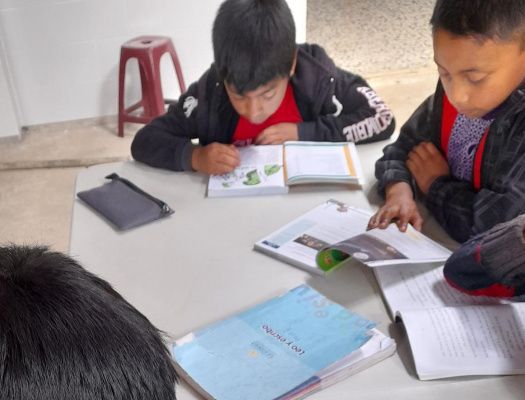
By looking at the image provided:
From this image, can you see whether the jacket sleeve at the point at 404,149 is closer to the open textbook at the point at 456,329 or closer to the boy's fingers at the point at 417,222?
the boy's fingers at the point at 417,222

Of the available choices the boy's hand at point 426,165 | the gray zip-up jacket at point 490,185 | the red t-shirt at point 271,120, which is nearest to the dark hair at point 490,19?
the gray zip-up jacket at point 490,185

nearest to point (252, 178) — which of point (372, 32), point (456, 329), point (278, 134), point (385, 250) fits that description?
point (278, 134)

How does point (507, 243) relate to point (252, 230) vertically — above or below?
above

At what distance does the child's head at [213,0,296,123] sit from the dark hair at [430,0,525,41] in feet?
1.72

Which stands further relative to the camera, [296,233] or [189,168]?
[189,168]

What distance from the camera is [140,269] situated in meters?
1.19

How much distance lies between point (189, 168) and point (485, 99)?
736 millimetres

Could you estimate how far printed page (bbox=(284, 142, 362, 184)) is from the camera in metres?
1.45

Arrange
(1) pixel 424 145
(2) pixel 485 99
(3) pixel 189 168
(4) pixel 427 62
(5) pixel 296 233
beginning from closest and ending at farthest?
(2) pixel 485 99 < (5) pixel 296 233 < (1) pixel 424 145 < (3) pixel 189 168 < (4) pixel 427 62

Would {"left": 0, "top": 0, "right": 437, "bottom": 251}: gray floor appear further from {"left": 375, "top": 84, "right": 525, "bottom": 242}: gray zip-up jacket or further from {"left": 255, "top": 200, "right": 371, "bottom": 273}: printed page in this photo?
{"left": 375, "top": 84, "right": 525, "bottom": 242}: gray zip-up jacket

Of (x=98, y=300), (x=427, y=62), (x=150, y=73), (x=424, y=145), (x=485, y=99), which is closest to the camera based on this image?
(x=98, y=300)

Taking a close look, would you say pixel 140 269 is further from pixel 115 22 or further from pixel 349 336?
pixel 115 22

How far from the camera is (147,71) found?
314 cm

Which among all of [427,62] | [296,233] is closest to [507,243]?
[296,233]
